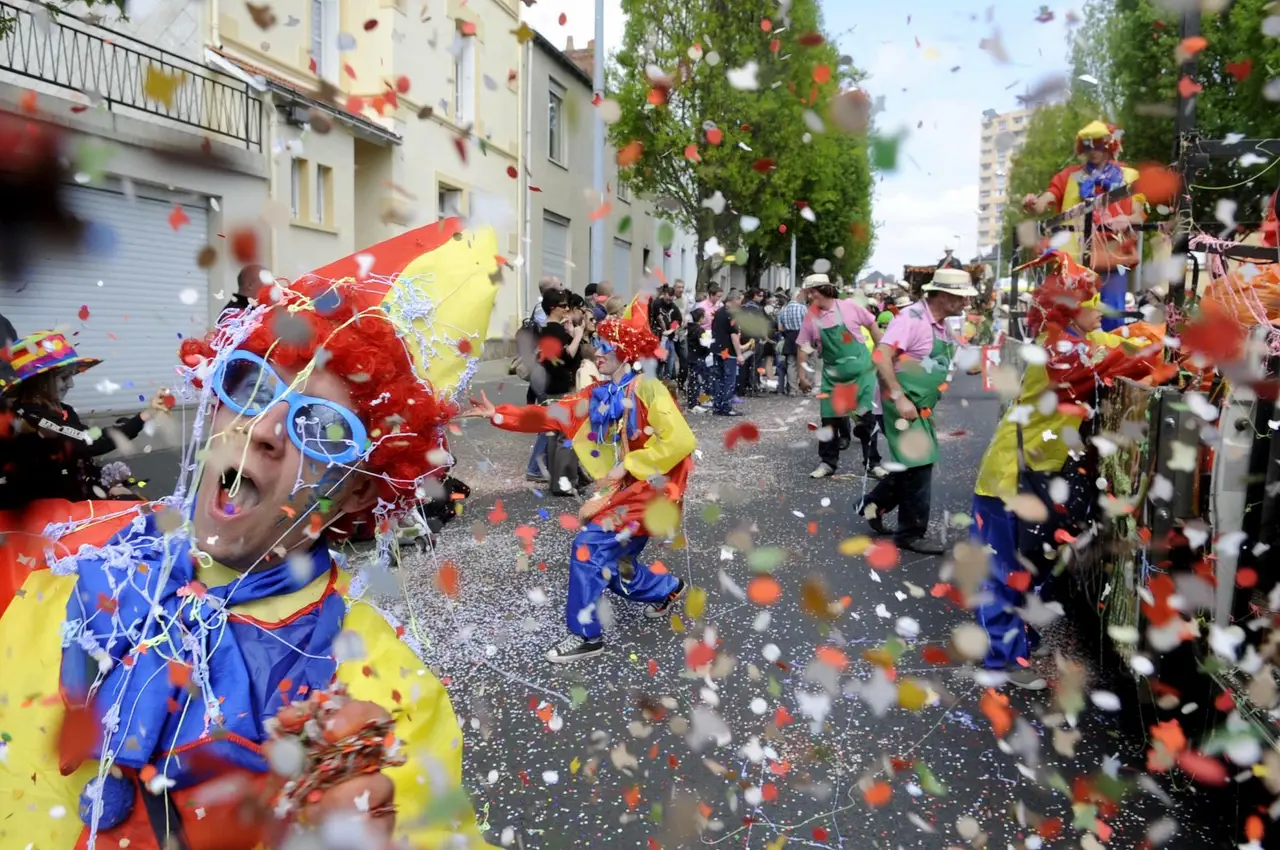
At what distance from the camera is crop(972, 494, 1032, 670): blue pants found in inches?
166

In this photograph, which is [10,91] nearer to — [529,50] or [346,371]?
[346,371]

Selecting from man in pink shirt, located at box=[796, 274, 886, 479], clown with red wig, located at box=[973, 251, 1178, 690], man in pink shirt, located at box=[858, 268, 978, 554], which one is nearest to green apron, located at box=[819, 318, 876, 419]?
man in pink shirt, located at box=[796, 274, 886, 479]

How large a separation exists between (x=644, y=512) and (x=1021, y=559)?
180 cm

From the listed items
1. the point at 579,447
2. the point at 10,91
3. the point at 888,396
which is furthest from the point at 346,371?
the point at 10,91

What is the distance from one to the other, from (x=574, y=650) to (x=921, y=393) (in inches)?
121

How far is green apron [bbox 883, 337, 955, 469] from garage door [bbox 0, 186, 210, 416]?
6973mm

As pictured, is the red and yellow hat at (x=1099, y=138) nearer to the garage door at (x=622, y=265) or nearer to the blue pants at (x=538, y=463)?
the blue pants at (x=538, y=463)

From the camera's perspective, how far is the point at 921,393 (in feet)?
20.4

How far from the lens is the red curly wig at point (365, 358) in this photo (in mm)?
1771

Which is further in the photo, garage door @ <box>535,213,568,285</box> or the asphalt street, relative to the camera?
garage door @ <box>535,213,568,285</box>

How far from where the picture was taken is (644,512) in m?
4.70

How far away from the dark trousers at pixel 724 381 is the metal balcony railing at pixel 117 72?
679 centimetres

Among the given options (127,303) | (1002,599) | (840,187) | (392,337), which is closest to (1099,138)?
(1002,599)

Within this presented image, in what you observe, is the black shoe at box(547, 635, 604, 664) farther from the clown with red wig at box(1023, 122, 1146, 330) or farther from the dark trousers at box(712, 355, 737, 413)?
the dark trousers at box(712, 355, 737, 413)
